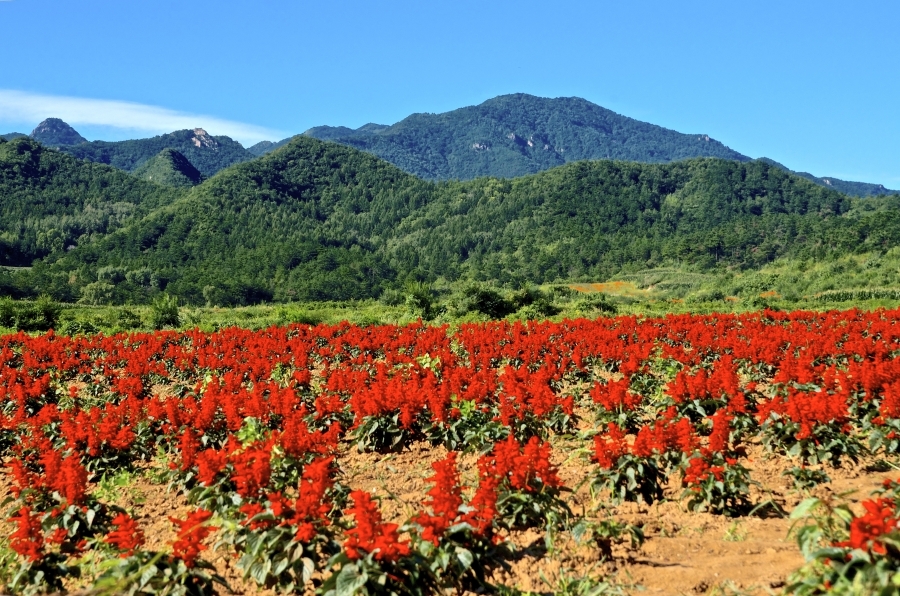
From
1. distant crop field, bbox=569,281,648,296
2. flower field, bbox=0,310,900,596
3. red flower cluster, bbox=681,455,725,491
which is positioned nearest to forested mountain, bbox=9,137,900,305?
distant crop field, bbox=569,281,648,296

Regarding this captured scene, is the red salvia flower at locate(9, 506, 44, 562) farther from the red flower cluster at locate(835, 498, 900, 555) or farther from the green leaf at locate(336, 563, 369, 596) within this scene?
the red flower cluster at locate(835, 498, 900, 555)

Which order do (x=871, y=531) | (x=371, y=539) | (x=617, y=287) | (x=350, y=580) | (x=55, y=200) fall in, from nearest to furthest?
(x=871, y=531), (x=350, y=580), (x=371, y=539), (x=617, y=287), (x=55, y=200)

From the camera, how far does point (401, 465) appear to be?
26.0 feet

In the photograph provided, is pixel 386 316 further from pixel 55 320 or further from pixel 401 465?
pixel 401 465

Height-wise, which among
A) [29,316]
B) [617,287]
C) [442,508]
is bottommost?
[29,316]

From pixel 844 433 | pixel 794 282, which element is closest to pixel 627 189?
pixel 794 282

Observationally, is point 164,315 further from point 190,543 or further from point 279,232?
point 279,232

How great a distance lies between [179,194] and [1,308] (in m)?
120

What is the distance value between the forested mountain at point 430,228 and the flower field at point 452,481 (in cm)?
7006

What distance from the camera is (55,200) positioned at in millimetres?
120312

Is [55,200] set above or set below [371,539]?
above

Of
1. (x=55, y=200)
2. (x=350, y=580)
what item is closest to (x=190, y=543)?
(x=350, y=580)

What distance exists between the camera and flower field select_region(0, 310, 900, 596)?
413 cm

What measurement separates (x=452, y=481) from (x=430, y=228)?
142 metres
